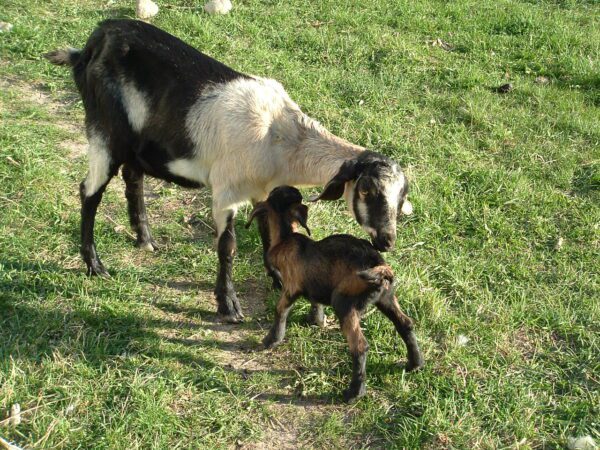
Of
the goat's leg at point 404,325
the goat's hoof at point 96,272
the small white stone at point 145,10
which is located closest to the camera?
the goat's leg at point 404,325

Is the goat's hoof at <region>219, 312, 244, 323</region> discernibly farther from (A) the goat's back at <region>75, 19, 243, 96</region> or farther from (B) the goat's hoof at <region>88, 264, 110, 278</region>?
(A) the goat's back at <region>75, 19, 243, 96</region>

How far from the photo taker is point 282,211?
14.9ft

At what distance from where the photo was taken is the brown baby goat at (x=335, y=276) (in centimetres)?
403

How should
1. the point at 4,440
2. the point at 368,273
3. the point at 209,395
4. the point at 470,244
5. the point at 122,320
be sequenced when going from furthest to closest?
the point at 470,244 < the point at 122,320 < the point at 209,395 < the point at 368,273 < the point at 4,440

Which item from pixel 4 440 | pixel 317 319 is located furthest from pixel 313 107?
pixel 4 440

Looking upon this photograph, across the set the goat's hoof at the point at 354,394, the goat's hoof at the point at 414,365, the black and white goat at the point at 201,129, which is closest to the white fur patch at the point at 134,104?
the black and white goat at the point at 201,129

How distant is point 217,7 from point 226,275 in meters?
5.20

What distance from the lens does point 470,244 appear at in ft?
18.9

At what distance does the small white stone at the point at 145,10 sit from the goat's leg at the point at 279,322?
562cm

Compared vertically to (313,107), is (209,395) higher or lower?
lower

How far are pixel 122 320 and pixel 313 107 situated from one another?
3.57 metres

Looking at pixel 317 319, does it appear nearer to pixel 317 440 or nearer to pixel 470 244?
pixel 317 440

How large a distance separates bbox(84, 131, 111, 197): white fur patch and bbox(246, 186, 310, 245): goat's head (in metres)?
1.25

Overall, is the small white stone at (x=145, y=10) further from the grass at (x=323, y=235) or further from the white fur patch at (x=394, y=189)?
the white fur patch at (x=394, y=189)
